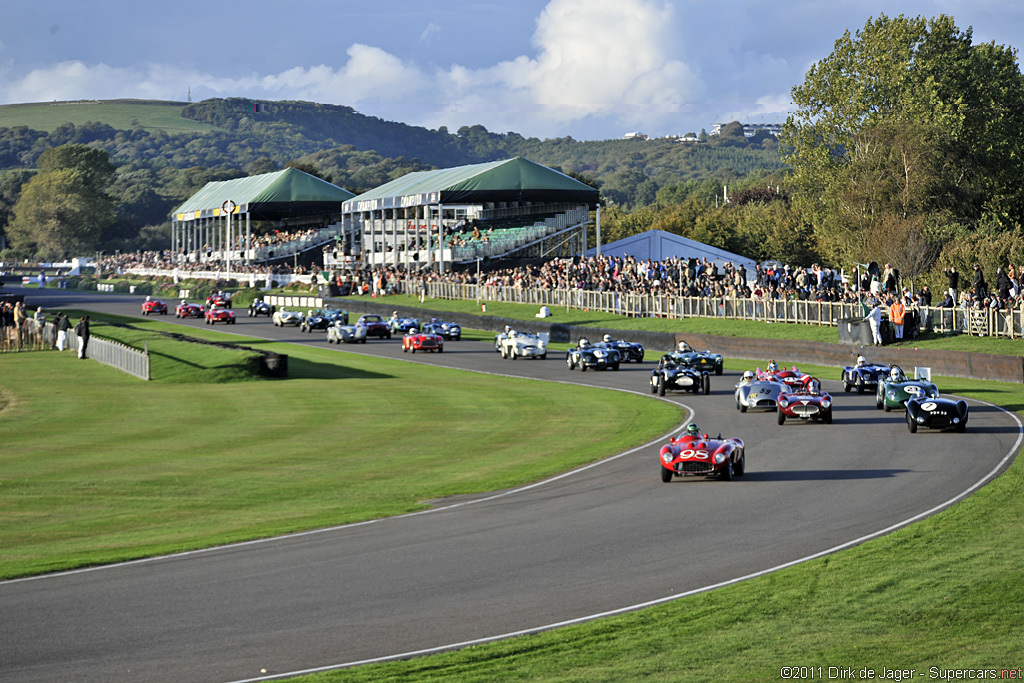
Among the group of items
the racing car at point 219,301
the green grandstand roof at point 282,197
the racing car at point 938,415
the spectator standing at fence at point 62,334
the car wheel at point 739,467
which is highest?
the green grandstand roof at point 282,197

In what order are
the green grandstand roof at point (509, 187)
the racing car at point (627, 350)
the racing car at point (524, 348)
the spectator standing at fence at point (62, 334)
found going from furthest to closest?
the green grandstand roof at point (509, 187) → the spectator standing at fence at point (62, 334) → the racing car at point (524, 348) → the racing car at point (627, 350)

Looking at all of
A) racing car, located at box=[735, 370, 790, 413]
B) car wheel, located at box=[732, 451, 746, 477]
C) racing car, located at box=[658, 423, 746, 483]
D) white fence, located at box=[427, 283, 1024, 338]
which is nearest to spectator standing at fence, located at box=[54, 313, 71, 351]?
white fence, located at box=[427, 283, 1024, 338]

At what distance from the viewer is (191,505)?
21.1 meters

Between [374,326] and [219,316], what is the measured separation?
16.1 m

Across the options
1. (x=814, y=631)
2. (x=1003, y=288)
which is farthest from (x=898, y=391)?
(x=814, y=631)

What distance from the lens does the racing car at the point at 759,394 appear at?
1304 inches

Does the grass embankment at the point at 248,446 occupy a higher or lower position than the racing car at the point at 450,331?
lower

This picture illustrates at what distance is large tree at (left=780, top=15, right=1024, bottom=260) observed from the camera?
6619 cm

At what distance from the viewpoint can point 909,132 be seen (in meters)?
65.0

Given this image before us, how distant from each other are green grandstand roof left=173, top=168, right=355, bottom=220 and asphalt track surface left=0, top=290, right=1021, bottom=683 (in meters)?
104

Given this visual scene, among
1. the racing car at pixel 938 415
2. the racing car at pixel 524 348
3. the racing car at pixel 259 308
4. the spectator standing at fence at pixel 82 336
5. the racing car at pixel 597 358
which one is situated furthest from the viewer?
the racing car at pixel 259 308

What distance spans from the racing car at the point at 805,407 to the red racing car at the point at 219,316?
52.7 meters

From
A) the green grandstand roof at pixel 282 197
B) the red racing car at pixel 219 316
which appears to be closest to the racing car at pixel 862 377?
the red racing car at pixel 219 316

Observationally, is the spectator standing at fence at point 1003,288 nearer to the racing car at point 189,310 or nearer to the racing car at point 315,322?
the racing car at point 315,322
